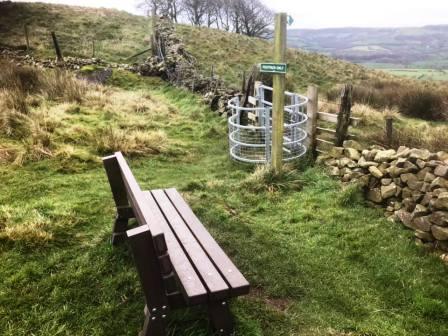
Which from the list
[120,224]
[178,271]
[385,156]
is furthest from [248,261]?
[385,156]

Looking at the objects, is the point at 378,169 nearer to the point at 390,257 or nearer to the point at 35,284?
the point at 390,257

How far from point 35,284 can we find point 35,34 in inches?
918

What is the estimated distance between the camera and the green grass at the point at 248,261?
11.1 feet

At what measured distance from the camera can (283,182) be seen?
21.7 ft

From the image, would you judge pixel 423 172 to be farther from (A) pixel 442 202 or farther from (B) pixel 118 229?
(B) pixel 118 229

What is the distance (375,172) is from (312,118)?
211 centimetres

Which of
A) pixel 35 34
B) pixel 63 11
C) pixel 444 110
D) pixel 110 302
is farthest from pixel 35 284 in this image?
pixel 63 11

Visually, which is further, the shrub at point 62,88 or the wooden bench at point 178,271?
the shrub at point 62,88

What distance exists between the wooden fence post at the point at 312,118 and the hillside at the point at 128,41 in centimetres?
1359

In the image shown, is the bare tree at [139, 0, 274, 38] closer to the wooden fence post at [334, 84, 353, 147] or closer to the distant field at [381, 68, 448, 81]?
the distant field at [381, 68, 448, 81]

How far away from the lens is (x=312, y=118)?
7594 mm

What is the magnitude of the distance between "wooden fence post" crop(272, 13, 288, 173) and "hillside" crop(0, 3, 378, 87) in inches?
576

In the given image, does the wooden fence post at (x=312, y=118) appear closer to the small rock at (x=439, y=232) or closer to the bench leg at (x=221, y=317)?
the small rock at (x=439, y=232)

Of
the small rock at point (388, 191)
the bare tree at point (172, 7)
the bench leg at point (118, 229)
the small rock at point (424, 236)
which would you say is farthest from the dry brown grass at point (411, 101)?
the bare tree at point (172, 7)
